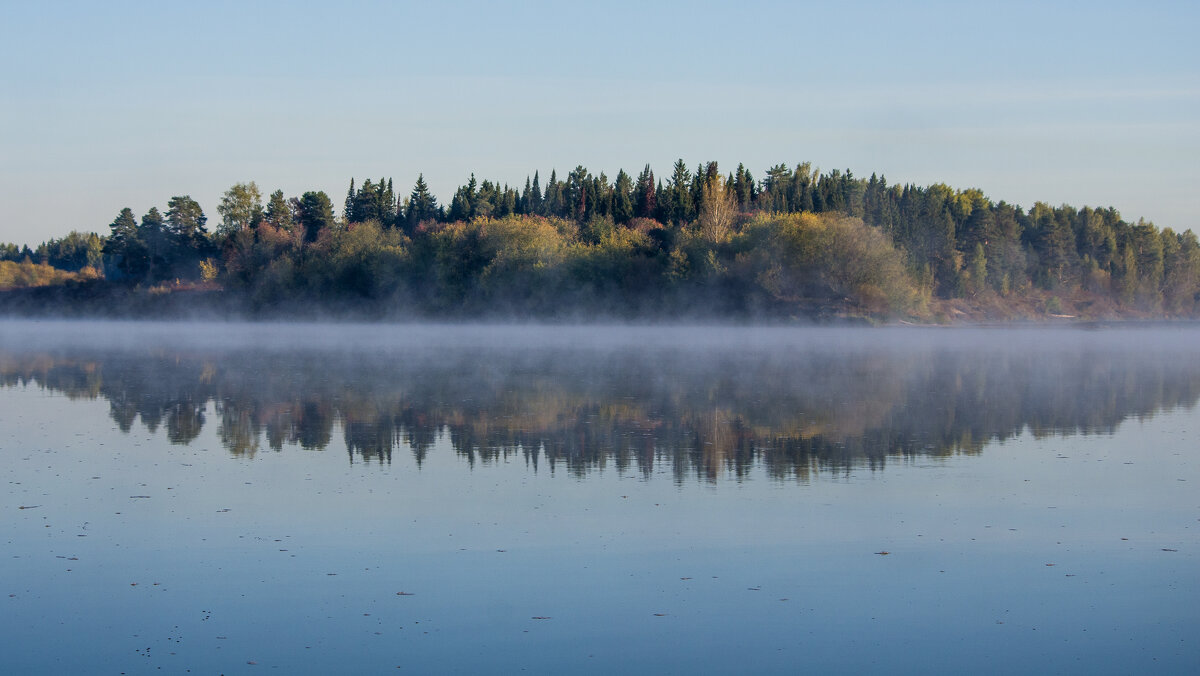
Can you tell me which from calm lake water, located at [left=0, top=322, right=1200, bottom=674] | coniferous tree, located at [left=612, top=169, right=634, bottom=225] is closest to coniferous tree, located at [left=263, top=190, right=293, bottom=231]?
coniferous tree, located at [left=612, top=169, right=634, bottom=225]

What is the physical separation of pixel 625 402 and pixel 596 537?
10600mm

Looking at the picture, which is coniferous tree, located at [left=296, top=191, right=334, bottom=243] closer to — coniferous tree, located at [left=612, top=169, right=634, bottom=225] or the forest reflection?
coniferous tree, located at [left=612, top=169, right=634, bottom=225]

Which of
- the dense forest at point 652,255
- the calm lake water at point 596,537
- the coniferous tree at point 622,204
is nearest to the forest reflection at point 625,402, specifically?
the calm lake water at point 596,537

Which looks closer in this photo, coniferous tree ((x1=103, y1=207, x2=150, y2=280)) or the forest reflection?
the forest reflection

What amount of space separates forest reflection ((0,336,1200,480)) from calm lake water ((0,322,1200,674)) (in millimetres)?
147

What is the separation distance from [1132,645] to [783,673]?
2.21 meters

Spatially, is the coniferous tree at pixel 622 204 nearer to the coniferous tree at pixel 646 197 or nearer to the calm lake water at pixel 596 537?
the coniferous tree at pixel 646 197

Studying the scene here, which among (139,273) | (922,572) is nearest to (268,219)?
(139,273)

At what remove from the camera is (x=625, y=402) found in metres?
19.3

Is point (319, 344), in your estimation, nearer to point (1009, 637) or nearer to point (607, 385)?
point (607, 385)

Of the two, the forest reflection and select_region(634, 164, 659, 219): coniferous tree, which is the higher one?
select_region(634, 164, 659, 219): coniferous tree

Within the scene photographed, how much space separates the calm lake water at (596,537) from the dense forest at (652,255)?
55.6 metres

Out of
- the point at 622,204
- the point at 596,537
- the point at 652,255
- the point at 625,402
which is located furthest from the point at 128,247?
the point at 596,537

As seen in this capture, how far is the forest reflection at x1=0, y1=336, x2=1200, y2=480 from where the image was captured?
13.6 m
